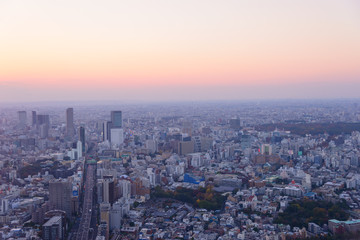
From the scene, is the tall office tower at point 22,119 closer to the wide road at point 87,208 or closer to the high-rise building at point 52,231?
the wide road at point 87,208

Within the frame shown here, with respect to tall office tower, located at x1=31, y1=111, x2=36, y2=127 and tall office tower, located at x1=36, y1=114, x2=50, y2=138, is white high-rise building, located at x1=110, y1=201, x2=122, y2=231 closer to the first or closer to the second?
tall office tower, located at x1=36, y1=114, x2=50, y2=138

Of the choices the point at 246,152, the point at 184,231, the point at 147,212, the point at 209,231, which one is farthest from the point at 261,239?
the point at 246,152

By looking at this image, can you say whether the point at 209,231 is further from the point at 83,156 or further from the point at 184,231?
the point at 83,156

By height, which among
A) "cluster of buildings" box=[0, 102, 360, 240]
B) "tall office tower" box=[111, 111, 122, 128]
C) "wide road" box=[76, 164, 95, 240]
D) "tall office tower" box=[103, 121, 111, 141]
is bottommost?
"wide road" box=[76, 164, 95, 240]

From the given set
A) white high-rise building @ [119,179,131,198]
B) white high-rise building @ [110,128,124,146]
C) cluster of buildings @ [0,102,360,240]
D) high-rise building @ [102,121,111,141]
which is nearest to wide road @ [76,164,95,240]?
cluster of buildings @ [0,102,360,240]

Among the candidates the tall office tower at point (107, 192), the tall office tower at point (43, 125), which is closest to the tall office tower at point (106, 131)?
the tall office tower at point (43, 125)

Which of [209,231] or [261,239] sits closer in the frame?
[261,239]
